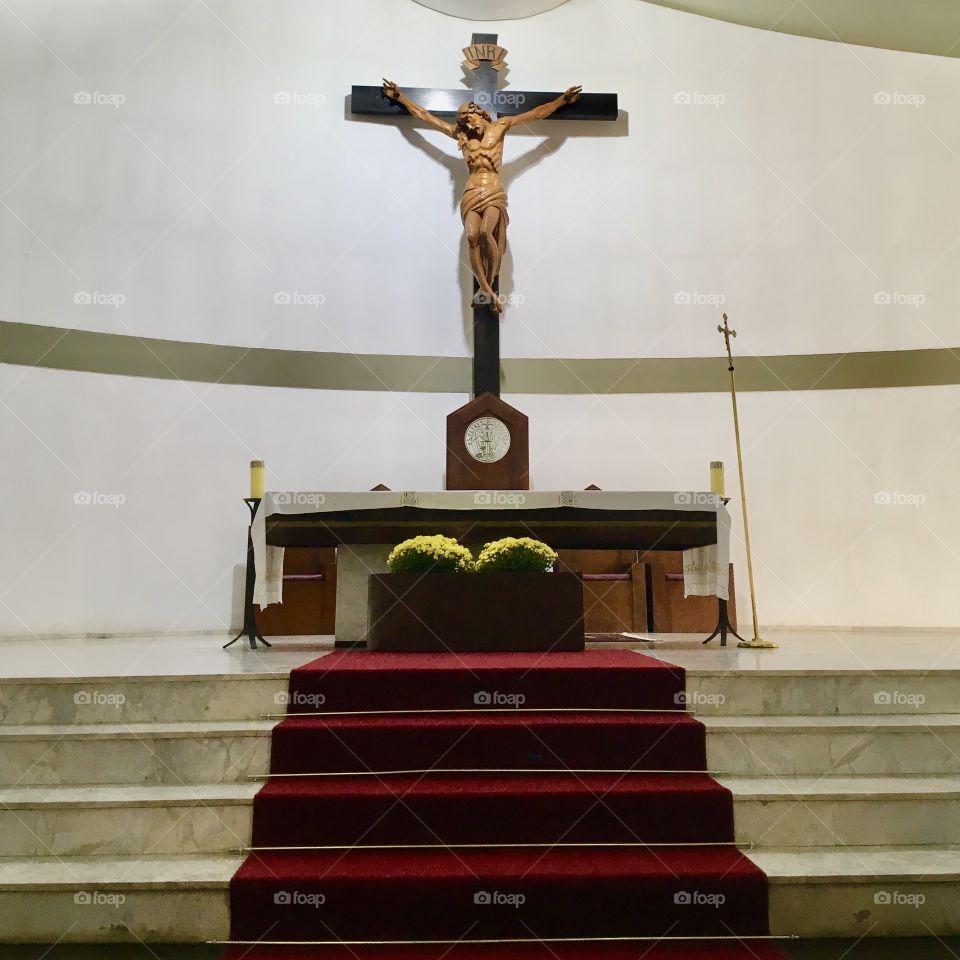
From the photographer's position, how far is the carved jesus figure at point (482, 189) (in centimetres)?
706

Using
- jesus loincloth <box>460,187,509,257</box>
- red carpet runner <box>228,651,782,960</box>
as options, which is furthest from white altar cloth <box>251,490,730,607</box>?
jesus loincloth <box>460,187,509,257</box>

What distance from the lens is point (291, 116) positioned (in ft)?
25.1

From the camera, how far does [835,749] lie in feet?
10.6

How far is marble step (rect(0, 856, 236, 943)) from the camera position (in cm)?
266

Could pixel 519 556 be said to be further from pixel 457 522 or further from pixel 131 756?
pixel 131 756

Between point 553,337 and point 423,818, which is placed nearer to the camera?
point 423,818

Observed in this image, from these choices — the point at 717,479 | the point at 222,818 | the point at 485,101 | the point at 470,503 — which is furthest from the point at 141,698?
the point at 485,101

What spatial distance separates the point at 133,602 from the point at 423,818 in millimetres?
4433

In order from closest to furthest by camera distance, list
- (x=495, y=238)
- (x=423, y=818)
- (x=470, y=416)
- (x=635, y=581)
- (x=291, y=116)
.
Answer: (x=423, y=818)
(x=470, y=416)
(x=635, y=581)
(x=495, y=238)
(x=291, y=116)

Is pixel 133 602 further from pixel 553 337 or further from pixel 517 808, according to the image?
pixel 517 808

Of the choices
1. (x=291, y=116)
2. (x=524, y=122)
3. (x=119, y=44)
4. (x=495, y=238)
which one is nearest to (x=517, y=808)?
(x=495, y=238)

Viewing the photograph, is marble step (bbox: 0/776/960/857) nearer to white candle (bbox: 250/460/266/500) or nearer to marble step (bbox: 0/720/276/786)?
marble step (bbox: 0/720/276/786)

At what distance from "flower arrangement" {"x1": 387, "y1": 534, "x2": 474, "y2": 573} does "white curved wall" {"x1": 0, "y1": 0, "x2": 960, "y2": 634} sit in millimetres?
2937

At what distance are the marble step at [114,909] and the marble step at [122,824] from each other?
207 mm
